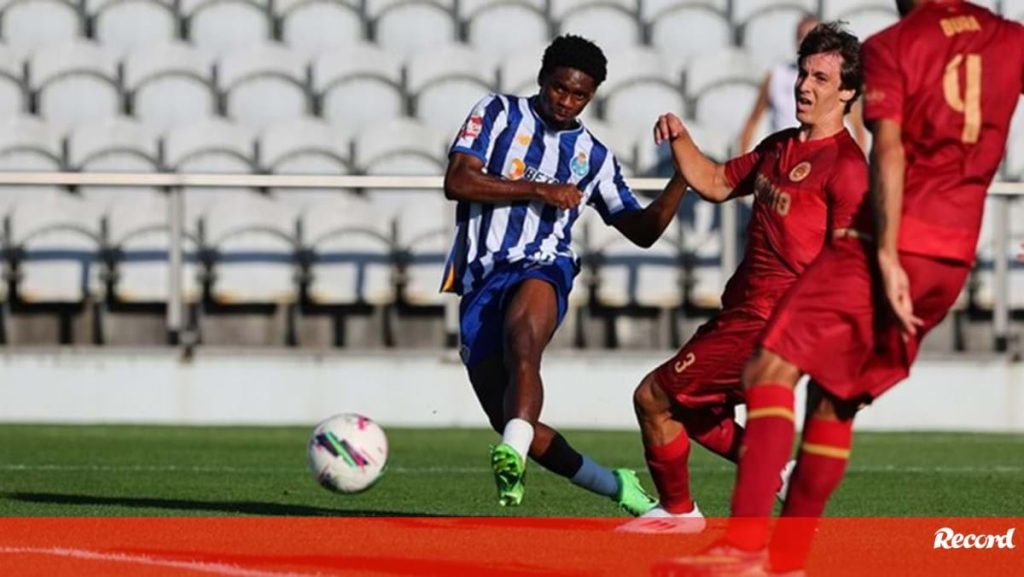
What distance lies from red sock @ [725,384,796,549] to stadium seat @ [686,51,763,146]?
1021cm

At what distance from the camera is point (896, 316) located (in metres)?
5.86

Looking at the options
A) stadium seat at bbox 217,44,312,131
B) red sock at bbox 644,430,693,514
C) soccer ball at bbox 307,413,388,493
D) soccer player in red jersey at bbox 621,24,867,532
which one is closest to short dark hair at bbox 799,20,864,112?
soccer player in red jersey at bbox 621,24,867,532

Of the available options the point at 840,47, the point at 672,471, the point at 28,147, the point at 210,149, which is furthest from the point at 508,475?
the point at 28,147

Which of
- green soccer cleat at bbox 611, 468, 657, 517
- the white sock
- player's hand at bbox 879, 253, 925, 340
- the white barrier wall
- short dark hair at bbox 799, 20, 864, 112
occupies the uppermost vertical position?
short dark hair at bbox 799, 20, 864, 112

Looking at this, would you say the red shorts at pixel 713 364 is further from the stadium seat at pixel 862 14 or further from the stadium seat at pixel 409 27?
the stadium seat at pixel 409 27

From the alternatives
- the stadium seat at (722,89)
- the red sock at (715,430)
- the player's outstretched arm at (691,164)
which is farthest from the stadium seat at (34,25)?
the player's outstretched arm at (691,164)

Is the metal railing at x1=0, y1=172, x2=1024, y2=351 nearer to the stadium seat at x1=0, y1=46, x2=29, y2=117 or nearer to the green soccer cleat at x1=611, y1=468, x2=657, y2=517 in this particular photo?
the stadium seat at x1=0, y1=46, x2=29, y2=117

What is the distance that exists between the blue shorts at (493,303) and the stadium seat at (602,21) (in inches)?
346

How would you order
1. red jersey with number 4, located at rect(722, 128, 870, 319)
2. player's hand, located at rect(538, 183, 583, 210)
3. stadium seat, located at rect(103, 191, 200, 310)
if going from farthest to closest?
stadium seat, located at rect(103, 191, 200, 310) < player's hand, located at rect(538, 183, 583, 210) < red jersey with number 4, located at rect(722, 128, 870, 319)

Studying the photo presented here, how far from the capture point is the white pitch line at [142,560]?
20.8 ft

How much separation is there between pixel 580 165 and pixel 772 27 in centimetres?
894

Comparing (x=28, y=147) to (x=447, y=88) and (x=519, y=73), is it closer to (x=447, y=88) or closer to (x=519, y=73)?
(x=447, y=88)

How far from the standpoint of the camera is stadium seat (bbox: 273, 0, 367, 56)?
17.3 metres

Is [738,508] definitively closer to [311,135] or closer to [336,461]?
[336,461]
